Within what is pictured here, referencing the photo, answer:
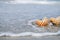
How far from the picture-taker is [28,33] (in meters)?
2.49

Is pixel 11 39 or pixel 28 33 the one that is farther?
pixel 28 33

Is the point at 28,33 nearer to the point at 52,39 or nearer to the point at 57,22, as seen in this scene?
the point at 52,39

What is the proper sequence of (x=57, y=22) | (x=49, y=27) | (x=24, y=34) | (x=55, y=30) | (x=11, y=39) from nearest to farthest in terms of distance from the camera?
(x=11, y=39)
(x=24, y=34)
(x=55, y=30)
(x=49, y=27)
(x=57, y=22)

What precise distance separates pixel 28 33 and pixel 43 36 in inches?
8.8

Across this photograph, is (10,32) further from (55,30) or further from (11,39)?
(55,30)

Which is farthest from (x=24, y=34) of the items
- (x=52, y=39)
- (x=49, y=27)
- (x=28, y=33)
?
(x=49, y=27)

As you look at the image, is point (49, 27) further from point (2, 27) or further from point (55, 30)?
point (2, 27)

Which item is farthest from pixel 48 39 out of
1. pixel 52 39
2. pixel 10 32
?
pixel 10 32

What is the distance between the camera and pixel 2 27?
9.30ft

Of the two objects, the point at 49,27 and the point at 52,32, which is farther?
the point at 49,27

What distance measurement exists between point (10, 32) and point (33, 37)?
15.0 inches

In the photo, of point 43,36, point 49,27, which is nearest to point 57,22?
point 49,27

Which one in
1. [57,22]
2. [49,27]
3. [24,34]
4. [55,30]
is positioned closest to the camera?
[24,34]

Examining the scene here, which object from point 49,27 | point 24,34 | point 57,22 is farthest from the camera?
point 57,22
